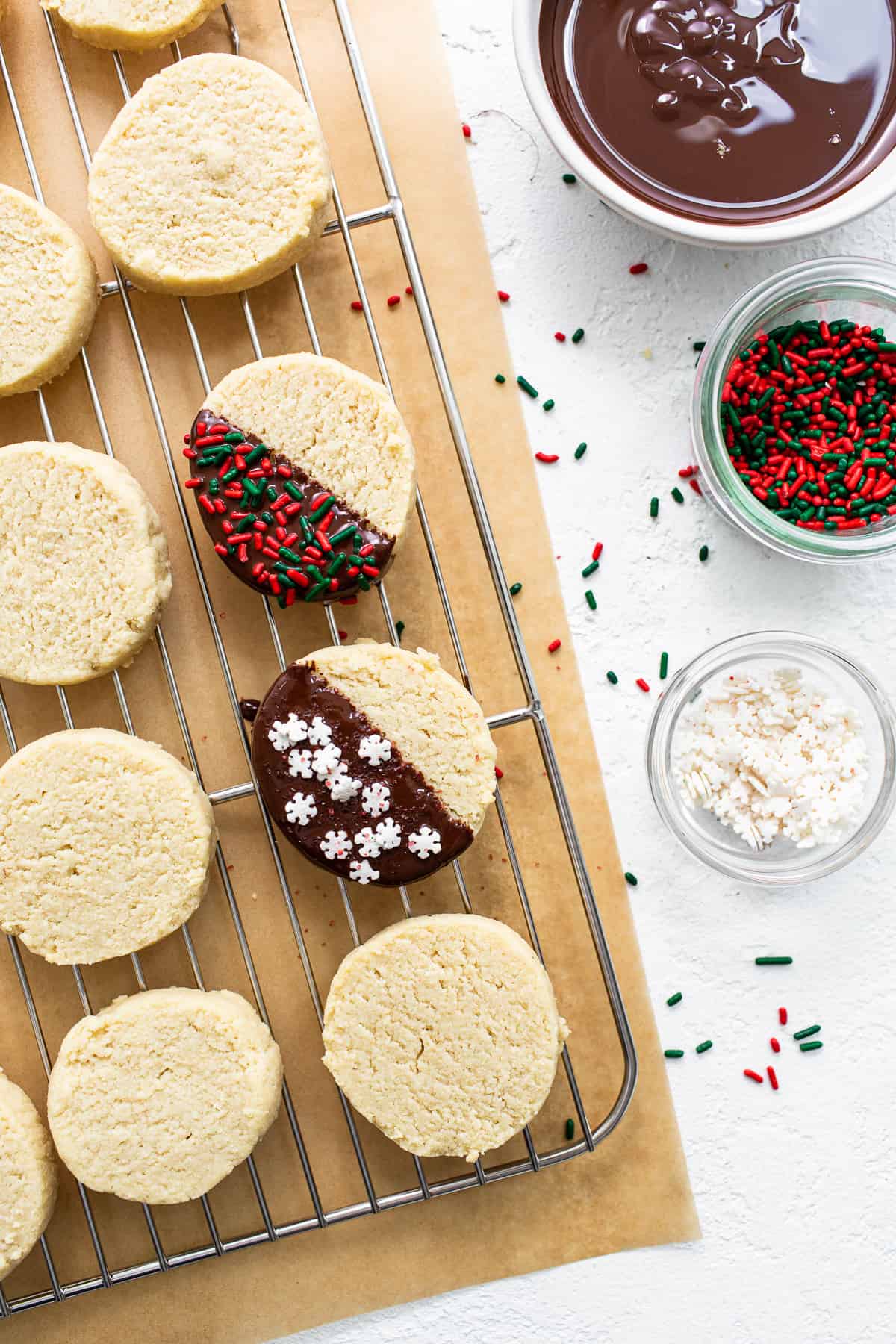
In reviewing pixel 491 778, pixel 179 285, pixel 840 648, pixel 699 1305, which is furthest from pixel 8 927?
pixel 840 648

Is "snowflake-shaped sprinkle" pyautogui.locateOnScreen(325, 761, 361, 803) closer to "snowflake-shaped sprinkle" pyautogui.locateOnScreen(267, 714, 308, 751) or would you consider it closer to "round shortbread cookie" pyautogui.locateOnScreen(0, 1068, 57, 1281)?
"snowflake-shaped sprinkle" pyautogui.locateOnScreen(267, 714, 308, 751)

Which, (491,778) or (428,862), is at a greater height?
(491,778)

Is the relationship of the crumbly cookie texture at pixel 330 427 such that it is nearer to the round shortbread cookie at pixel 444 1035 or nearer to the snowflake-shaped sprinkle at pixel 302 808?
the snowflake-shaped sprinkle at pixel 302 808

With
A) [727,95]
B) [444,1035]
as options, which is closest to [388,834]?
[444,1035]

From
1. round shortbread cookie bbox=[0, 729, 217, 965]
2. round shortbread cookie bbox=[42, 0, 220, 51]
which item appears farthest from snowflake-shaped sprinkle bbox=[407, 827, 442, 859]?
round shortbread cookie bbox=[42, 0, 220, 51]

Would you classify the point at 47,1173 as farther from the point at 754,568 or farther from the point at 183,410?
the point at 754,568

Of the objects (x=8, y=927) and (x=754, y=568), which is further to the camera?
(x=754, y=568)

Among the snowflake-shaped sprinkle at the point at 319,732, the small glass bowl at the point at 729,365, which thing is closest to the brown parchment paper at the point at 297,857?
the snowflake-shaped sprinkle at the point at 319,732
